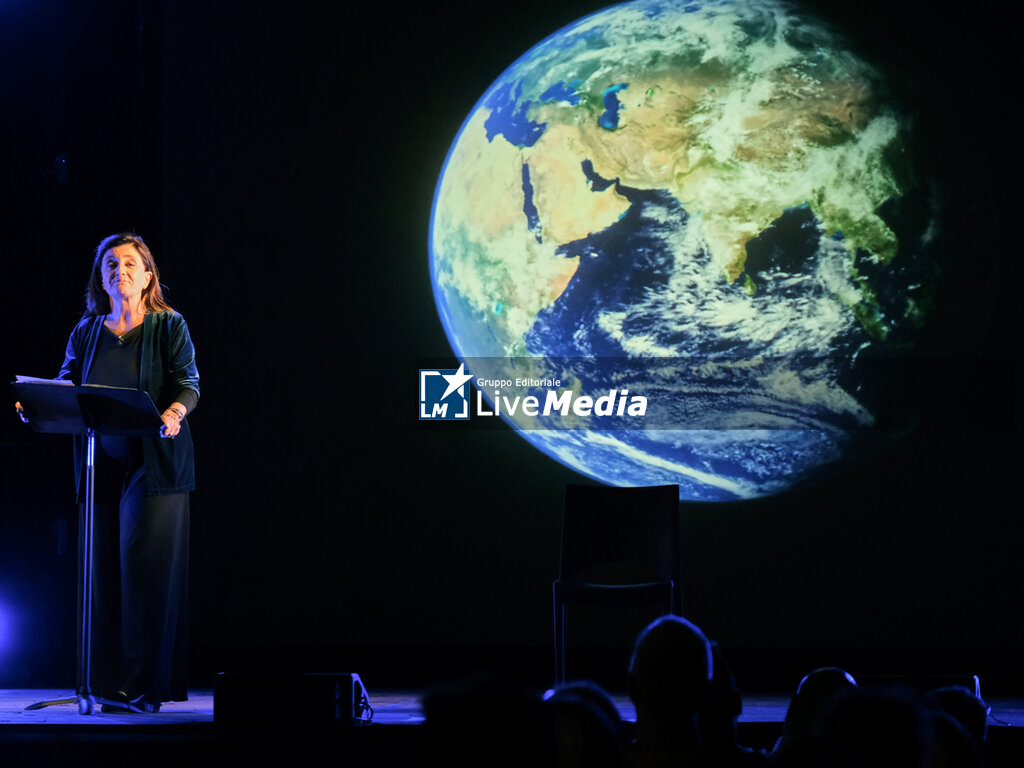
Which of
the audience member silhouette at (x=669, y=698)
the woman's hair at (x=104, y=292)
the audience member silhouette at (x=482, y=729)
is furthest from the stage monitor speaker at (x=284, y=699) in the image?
the audience member silhouette at (x=482, y=729)

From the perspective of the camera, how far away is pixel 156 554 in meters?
3.44

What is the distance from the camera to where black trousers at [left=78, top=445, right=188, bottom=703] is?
11.2 ft

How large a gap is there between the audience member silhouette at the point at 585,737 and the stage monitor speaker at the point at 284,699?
62.0 inches

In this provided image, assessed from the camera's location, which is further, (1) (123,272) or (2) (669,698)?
(1) (123,272)

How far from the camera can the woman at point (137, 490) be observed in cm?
341

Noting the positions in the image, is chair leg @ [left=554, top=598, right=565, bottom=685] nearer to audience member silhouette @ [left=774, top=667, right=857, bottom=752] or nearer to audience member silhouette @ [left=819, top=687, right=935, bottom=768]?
audience member silhouette @ [left=774, top=667, right=857, bottom=752]

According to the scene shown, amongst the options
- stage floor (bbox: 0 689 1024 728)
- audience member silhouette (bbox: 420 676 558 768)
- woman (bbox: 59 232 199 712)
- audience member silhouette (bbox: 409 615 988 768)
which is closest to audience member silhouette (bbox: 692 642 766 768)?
audience member silhouette (bbox: 409 615 988 768)

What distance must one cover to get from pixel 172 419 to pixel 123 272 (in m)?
0.52

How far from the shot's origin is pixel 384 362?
4547 millimetres

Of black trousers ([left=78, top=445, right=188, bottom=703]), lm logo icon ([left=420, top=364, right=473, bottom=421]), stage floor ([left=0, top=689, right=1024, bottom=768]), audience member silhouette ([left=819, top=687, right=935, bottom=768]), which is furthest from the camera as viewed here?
lm logo icon ([left=420, top=364, right=473, bottom=421])

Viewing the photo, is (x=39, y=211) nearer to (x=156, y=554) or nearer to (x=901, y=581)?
(x=156, y=554)

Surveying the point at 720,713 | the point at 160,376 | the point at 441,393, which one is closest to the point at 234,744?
the point at 720,713

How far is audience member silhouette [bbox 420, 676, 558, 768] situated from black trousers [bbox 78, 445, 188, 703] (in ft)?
8.17

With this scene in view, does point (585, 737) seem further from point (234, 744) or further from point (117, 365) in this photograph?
point (117, 365)
